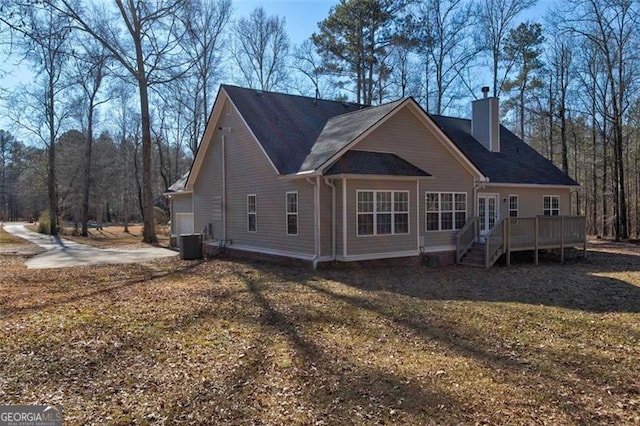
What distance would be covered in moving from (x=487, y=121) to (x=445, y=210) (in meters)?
6.88

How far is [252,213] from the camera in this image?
16109 mm

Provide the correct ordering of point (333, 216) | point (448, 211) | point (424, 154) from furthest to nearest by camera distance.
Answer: point (448, 211)
point (424, 154)
point (333, 216)

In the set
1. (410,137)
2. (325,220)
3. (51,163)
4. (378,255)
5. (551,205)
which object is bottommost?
(378,255)

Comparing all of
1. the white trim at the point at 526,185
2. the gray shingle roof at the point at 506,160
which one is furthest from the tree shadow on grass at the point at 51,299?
the gray shingle roof at the point at 506,160

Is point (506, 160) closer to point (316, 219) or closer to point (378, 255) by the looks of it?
point (378, 255)

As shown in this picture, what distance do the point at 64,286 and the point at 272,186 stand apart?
668 centimetres

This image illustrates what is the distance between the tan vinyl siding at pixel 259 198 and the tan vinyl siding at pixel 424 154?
2.71 metres

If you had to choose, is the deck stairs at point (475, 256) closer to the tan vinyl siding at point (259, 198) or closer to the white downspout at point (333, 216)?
the white downspout at point (333, 216)

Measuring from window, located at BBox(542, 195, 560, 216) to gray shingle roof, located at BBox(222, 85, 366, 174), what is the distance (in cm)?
968

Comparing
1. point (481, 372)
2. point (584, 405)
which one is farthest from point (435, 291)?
point (584, 405)

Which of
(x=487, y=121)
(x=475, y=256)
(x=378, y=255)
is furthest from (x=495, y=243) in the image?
(x=487, y=121)

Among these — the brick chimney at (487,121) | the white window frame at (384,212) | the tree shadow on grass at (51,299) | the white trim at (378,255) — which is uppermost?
the brick chimney at (487,121)

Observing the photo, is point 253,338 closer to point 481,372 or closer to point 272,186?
point 481,372

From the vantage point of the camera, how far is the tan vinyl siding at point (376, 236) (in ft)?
42.7
